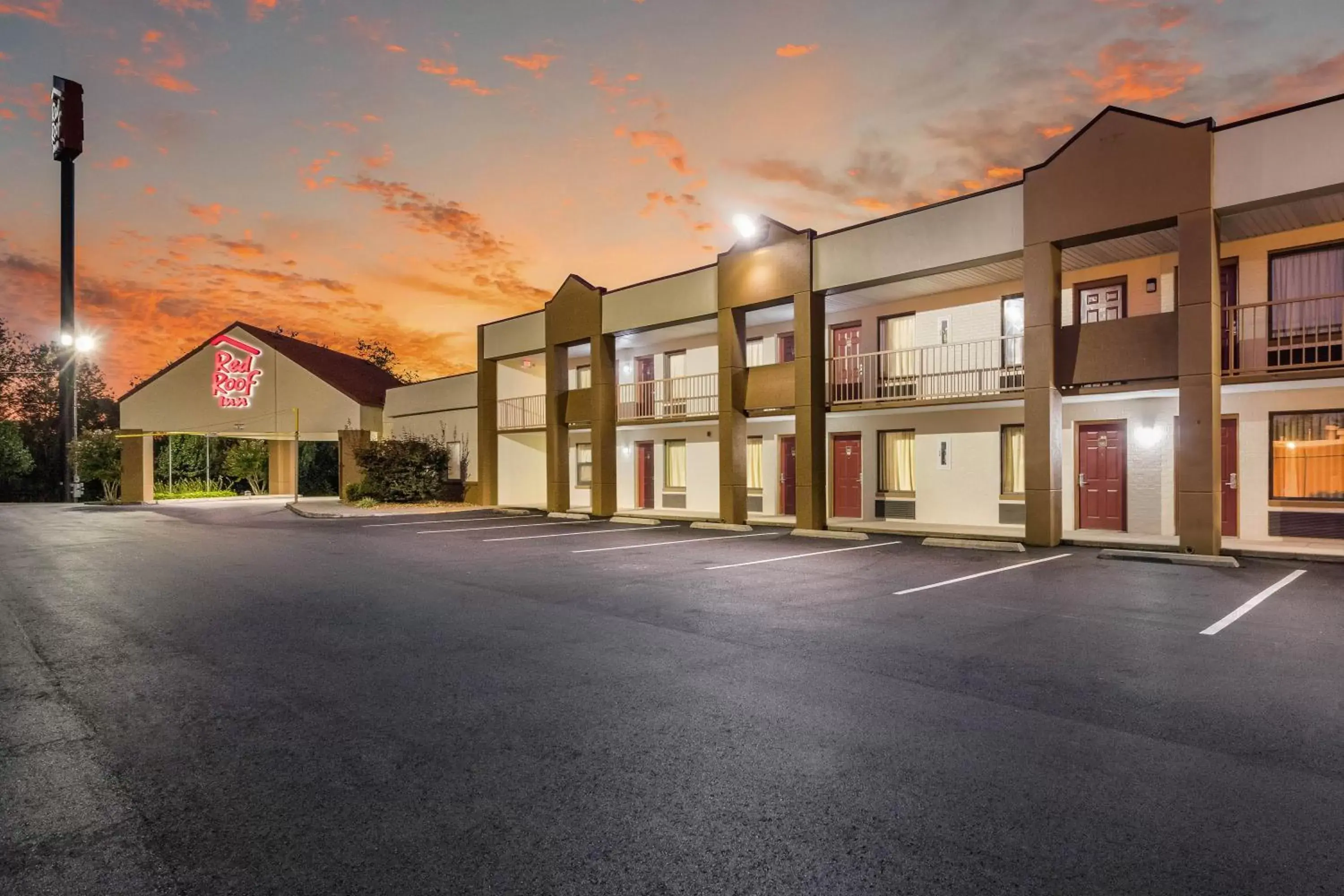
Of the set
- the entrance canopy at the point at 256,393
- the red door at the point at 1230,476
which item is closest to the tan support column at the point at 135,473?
the entrance canopy at the point at 256,393

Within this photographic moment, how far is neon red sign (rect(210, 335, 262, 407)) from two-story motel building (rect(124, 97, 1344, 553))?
66.7ft

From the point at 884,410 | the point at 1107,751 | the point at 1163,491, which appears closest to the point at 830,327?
the point at 884,410

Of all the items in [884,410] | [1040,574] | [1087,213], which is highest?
[1087,213]

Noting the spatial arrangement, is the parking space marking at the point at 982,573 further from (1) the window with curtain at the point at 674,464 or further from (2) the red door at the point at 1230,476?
(1) the window with curtain at the point at 674,464

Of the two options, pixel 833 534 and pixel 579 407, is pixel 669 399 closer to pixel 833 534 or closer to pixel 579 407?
pixel 579 407

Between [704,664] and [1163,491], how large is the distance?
14069 mm

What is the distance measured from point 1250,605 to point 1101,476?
859cm

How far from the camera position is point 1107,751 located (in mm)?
4105

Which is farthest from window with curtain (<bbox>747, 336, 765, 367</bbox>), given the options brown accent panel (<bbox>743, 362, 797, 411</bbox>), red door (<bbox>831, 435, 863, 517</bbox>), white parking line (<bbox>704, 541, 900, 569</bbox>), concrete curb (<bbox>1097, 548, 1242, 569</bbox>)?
concrete curb (<bbox>1097, 548, 1242, 569</bbox>)

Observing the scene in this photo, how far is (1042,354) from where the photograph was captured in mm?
14062

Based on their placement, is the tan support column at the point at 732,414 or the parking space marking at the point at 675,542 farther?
the tan support column at the point at 732,414

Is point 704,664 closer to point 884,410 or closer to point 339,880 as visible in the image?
point 339,880

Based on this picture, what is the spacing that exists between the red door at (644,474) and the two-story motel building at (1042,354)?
188cm

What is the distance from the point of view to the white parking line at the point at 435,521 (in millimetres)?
20422
